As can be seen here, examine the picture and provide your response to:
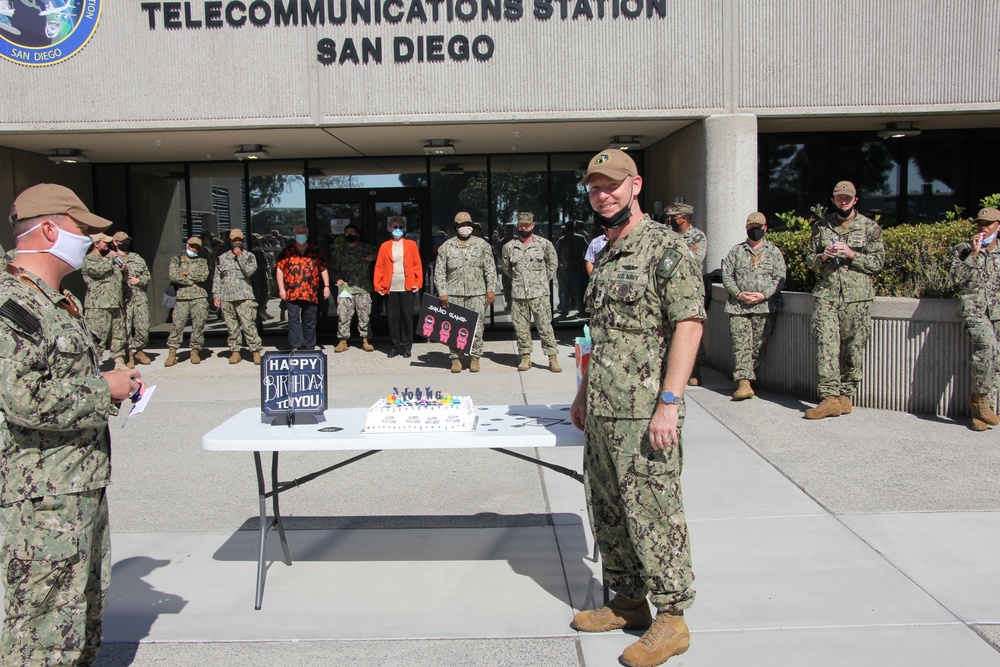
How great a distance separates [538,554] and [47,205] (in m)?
2.94

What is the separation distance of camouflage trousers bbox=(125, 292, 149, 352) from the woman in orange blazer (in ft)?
10.2

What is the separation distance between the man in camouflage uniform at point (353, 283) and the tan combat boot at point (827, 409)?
664 cm

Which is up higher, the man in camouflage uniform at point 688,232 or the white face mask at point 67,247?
the man in camouflage uniform at point 688,232

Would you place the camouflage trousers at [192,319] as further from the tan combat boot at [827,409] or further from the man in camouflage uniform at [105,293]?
the tan combat boot at [827,409]

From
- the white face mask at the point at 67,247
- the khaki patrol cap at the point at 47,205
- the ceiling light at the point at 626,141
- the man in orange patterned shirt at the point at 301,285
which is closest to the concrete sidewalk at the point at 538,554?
the white face mask at the point at 67,247

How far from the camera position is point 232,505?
223 inches

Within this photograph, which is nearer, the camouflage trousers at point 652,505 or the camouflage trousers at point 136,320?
the camouflage trousers at point 652,505

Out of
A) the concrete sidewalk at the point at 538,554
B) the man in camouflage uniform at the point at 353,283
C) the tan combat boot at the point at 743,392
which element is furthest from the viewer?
the man in camouflage uniform at the point at 353,283

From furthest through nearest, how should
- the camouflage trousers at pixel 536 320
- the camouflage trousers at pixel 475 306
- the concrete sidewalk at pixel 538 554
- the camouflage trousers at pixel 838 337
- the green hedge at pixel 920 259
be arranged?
the camouflage trousers at pixel 475 306, the camouflage trousers at pixel 536 320, the green hedge at pixel 920 259, the camouflage trousers at pixel 838 337, the concrete sidewalk at pixel 538 554

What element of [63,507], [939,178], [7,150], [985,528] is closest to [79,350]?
[63,507]

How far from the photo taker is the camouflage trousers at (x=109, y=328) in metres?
10.9

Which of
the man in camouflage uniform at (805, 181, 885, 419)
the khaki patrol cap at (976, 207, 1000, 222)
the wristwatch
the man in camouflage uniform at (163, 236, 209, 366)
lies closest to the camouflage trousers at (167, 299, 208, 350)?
the man in camouflage uniform at (163, 236, 209, 366)

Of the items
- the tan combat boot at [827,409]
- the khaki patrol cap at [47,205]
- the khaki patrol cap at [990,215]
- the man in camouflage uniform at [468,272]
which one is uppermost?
the khaki patrol cap at [990,215]

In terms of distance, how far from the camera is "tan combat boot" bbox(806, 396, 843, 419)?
24.5 feet
